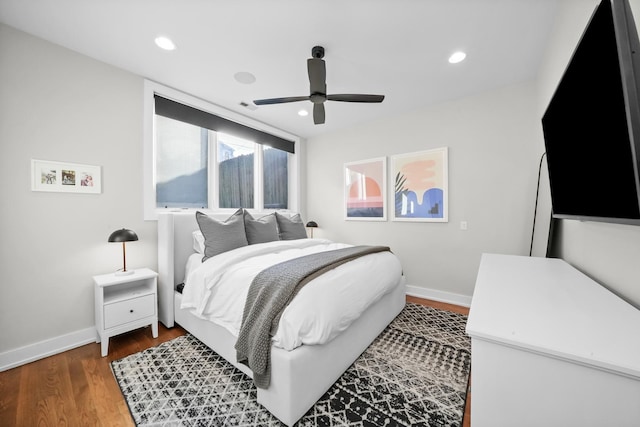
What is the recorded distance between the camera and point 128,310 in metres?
2.14

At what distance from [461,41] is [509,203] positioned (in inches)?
72.8

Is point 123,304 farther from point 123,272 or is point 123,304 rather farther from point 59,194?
point 59,194

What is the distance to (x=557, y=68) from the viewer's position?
1.88m

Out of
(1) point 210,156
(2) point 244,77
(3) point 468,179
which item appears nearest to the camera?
(2) point 244,77

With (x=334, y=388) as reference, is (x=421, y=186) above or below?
above

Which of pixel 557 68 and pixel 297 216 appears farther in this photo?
pixel 297 216

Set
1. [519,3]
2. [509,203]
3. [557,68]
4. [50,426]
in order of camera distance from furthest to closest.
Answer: [509,203] < [557,68] < [519,3] < [50,426]

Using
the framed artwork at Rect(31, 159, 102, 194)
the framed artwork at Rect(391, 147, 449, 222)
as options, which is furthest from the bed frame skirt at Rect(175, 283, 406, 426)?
the framed artwork at Rect(391, 147, 449, 222)

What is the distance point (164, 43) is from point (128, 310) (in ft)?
7.80

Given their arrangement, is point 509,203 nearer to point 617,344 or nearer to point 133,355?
point 617,344

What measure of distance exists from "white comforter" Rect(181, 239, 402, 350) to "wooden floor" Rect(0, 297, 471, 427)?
661mm

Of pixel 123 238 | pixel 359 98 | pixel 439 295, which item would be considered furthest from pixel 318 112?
pixel 439 295

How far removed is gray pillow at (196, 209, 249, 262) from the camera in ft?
8.00

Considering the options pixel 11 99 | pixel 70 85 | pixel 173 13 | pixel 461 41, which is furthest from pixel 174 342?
pixel 461 41
